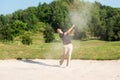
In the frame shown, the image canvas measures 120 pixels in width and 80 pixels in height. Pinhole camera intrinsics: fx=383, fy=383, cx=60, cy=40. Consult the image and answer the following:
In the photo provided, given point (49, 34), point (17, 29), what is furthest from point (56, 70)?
point (17, 29)

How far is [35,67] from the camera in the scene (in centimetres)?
1585

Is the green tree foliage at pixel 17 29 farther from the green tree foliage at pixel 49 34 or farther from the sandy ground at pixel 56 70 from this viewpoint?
the sandy ground at pixel 56 70

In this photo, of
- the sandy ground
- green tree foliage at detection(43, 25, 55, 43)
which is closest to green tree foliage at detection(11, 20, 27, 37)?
green tree foliage at detection(43, 25, 55, 43)

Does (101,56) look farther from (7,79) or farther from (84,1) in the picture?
(7,79)

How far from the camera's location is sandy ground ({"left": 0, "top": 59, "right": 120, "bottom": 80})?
1323 cm

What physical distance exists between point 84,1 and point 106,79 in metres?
6.63

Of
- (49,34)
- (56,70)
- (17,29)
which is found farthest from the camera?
(17,29)

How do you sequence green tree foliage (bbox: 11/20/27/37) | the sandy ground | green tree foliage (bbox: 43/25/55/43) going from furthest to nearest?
green tree foliage (bbox: 11/20/27/37) → green tree foliage (bbox: 43/25/55/43) → the sandy ground

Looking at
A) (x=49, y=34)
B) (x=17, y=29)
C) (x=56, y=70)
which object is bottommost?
(x=49, y=34)

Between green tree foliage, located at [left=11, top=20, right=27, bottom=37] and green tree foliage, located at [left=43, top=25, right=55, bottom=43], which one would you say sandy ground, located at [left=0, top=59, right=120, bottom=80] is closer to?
green tree foliage, located at [left=43, top=25, right=55, bottom=43]

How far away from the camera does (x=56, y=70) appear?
1485 cm

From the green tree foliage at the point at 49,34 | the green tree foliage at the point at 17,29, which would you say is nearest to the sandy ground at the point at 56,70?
the green tree foliage at the point at 49,34

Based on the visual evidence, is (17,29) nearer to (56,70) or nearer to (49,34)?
(49,34)

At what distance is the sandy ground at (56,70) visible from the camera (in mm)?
13227
